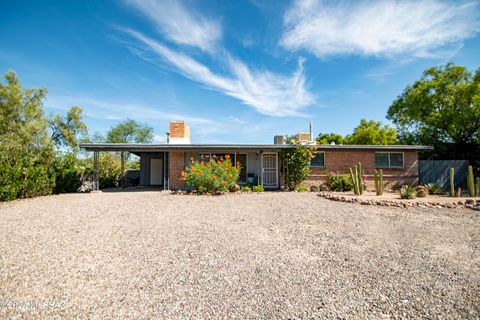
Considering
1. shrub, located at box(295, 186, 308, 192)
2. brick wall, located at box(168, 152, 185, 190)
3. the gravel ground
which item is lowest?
the gravel ground

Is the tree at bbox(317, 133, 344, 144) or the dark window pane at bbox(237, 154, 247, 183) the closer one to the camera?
the dark window pane at bbox(237, 154, 247, 183)

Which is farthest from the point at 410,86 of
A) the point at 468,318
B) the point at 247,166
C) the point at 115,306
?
the point at 115,306

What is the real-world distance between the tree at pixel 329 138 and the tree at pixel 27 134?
1291 inches

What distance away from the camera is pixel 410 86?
24266 mm

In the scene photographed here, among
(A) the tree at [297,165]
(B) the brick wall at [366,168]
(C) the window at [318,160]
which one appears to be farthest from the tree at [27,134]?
(C) the window at [318,160]

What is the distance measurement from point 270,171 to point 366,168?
6.12 m

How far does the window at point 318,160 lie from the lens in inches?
580

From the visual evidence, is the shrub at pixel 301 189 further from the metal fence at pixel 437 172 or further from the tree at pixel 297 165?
the metal fence at pixel 437 172

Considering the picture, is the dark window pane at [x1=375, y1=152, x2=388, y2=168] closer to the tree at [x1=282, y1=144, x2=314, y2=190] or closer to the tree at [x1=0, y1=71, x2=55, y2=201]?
the tree at [x1=282, y1=144, x2=314, y2=190]

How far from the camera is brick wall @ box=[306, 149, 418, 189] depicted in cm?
1467

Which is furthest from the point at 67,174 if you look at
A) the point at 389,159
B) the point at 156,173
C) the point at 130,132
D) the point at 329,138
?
the point at 329,138

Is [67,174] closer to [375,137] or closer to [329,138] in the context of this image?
[375,137]

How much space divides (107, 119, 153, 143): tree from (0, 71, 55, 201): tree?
17.8m

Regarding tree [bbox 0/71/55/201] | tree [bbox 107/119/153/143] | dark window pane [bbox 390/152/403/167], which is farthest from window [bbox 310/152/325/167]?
tree [bbox 107/119/153/143]
